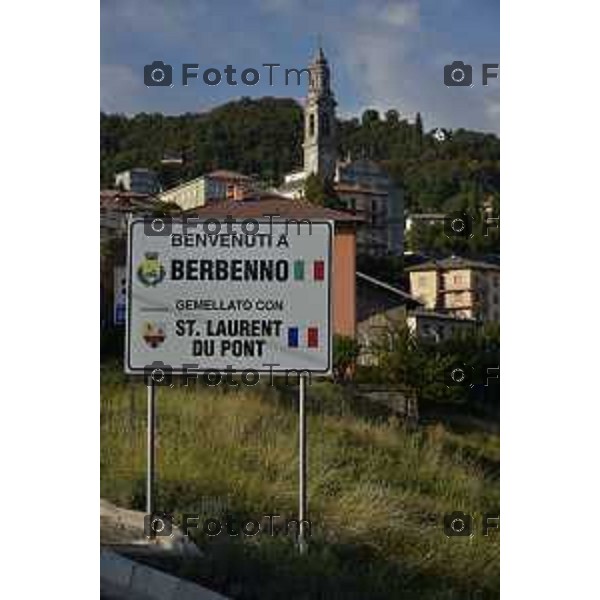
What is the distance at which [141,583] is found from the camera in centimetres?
689

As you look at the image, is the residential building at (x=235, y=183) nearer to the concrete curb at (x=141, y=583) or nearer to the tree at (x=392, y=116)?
the tree at (x=392, y=116)

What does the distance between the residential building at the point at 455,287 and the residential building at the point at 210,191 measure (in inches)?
34.2

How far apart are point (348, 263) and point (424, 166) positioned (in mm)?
620

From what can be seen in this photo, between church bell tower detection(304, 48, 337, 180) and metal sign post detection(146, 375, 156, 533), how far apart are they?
1.26 m

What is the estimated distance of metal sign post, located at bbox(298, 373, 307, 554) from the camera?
718 cm

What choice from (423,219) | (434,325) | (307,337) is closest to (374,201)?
(423,219)

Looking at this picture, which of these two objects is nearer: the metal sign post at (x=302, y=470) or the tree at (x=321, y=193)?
the metal sign post at (x=302, y=470)

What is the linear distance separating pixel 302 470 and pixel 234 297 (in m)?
0.85

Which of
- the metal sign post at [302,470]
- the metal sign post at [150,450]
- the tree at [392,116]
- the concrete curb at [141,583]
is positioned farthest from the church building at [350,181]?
the concrete curb at [141,583]

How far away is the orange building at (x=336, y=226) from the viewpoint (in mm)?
7227

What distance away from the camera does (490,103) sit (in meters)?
7.16
